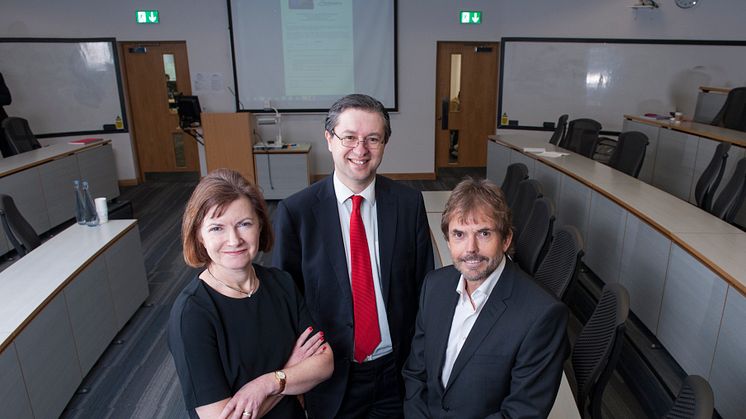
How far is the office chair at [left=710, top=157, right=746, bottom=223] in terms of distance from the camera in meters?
3.60

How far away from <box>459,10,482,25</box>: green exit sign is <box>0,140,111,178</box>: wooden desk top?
5411mm

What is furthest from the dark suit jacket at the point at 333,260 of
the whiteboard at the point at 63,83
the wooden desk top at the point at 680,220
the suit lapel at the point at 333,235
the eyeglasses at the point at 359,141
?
the whiteboard at the point at 63,83

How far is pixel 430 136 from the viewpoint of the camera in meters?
7.68

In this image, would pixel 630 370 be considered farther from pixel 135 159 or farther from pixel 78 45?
pixel 78 45

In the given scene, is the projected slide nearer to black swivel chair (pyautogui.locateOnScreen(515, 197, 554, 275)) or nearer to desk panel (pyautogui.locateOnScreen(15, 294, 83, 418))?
black swivel chair (pyautogui.locateOnScreen(515, 197, 554, 275))

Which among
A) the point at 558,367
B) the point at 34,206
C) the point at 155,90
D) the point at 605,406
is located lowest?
the point at 605,406

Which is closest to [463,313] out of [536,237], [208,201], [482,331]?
[482,331]

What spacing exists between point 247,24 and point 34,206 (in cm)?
375

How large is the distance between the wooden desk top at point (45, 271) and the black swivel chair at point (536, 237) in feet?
8.67

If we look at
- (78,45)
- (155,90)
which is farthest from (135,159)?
(78,45)

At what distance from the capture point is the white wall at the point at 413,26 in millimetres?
7016

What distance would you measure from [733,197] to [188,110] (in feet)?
19.8

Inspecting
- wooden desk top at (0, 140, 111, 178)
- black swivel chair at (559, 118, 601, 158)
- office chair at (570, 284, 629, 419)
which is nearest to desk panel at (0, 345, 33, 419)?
office chair at (570, 284, 629, 419)

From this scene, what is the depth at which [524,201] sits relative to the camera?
3.71 meters
